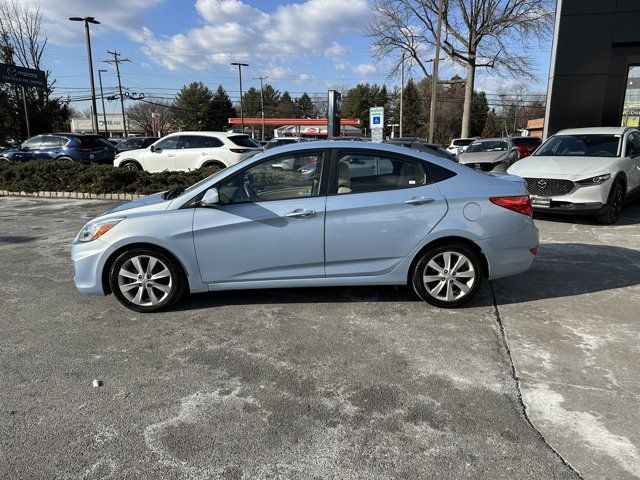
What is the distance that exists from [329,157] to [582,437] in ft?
9.60

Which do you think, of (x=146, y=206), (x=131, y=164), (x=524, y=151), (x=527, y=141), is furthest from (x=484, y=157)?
(x=146, y=206)

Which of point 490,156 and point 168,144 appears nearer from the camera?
point 168,144

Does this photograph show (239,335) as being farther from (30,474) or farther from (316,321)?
(30,474)

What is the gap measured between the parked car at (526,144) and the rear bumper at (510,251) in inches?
650

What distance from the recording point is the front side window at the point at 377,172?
4.39 meters

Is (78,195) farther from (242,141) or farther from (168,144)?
(242,141)

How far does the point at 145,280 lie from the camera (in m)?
4.43

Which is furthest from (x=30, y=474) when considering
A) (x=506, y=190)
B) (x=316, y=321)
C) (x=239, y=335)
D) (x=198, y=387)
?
(x=506, y=190)

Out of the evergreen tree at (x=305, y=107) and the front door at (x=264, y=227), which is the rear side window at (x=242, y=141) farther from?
the evergreen tree at (x=305, y=107)

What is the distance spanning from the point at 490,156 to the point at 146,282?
12.9 m

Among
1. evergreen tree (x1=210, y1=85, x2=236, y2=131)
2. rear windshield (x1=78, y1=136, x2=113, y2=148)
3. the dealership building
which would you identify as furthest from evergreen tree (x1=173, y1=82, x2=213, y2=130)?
the dealership building

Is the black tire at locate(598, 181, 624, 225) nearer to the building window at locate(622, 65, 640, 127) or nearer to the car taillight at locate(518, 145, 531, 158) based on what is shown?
the building window at locate(622, 65, 640, 127)

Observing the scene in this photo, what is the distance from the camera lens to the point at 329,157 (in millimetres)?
4434

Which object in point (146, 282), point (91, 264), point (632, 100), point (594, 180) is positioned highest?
point (632, 100)
